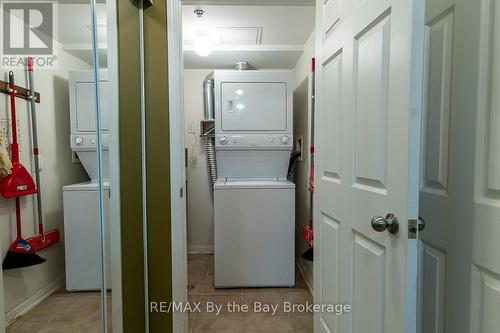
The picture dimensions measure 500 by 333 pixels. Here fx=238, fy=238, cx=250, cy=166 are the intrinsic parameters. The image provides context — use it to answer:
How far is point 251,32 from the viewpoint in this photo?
2.23m

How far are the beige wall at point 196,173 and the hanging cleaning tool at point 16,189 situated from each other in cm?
224

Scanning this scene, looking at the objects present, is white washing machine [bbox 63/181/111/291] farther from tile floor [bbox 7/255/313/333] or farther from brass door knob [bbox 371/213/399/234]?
brass door knob [bbox 371/213/399/234]

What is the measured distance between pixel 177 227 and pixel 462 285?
131 centimetres

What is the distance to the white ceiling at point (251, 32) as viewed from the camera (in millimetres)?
1922

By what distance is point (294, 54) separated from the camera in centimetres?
257

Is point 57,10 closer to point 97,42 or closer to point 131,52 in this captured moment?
point 97,42

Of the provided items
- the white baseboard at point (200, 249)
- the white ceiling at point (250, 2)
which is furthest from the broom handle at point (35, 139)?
the white baseboard at point (200, 249)

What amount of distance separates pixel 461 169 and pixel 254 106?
5.98ft

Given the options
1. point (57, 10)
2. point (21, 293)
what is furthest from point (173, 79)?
point (21, 293)

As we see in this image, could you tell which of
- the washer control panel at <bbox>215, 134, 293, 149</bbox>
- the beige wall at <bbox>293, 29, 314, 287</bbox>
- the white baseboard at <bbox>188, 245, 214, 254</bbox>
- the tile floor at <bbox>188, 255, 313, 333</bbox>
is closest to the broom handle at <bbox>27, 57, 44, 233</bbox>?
the tile floor at <bbox>188, 255, 313, 333</bbox>

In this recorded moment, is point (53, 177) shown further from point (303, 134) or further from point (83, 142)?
point (303, 134)

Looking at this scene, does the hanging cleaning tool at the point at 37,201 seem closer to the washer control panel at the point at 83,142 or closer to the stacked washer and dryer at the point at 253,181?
the washer control panel at the point at 83,142

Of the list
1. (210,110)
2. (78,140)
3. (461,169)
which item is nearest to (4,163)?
(78,140)

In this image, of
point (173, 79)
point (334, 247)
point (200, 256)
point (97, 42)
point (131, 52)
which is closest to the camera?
point (97, 42)
